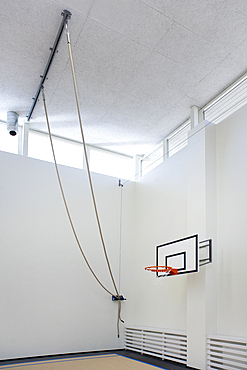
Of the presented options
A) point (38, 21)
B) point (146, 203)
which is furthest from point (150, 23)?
point (146, 203)

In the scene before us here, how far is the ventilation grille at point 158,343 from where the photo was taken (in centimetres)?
429

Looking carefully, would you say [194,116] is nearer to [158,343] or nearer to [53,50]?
[53,50]

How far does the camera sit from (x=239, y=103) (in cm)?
476

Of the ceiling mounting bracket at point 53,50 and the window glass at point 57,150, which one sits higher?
the ceiling mounting bracket at point 53,50

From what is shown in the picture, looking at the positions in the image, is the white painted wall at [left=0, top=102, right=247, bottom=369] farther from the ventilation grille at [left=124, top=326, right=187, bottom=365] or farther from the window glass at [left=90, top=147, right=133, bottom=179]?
the window glass at [left=90, top=147, right=133, bottom=179]

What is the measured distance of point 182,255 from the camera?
4266 mm

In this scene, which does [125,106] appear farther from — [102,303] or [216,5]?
[102,303]

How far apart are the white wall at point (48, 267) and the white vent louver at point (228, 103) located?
266 cm


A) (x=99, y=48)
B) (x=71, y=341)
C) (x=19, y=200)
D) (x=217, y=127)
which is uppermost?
(x=99, y=48)

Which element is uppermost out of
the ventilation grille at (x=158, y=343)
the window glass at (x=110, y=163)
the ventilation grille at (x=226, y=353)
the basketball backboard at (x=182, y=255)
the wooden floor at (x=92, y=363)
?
the window glass at (x=110, y=163)

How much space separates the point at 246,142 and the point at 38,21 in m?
3.09

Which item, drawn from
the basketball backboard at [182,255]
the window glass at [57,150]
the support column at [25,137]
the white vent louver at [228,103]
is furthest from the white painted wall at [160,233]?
the support column at [25,137]

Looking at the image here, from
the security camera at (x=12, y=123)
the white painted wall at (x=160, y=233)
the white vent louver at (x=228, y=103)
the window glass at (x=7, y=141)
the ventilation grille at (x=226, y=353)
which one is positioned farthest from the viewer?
the window glass at (x=7, y=141)

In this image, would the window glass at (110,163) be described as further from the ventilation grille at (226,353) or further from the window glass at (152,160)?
the ventilation grille at (226,353)
